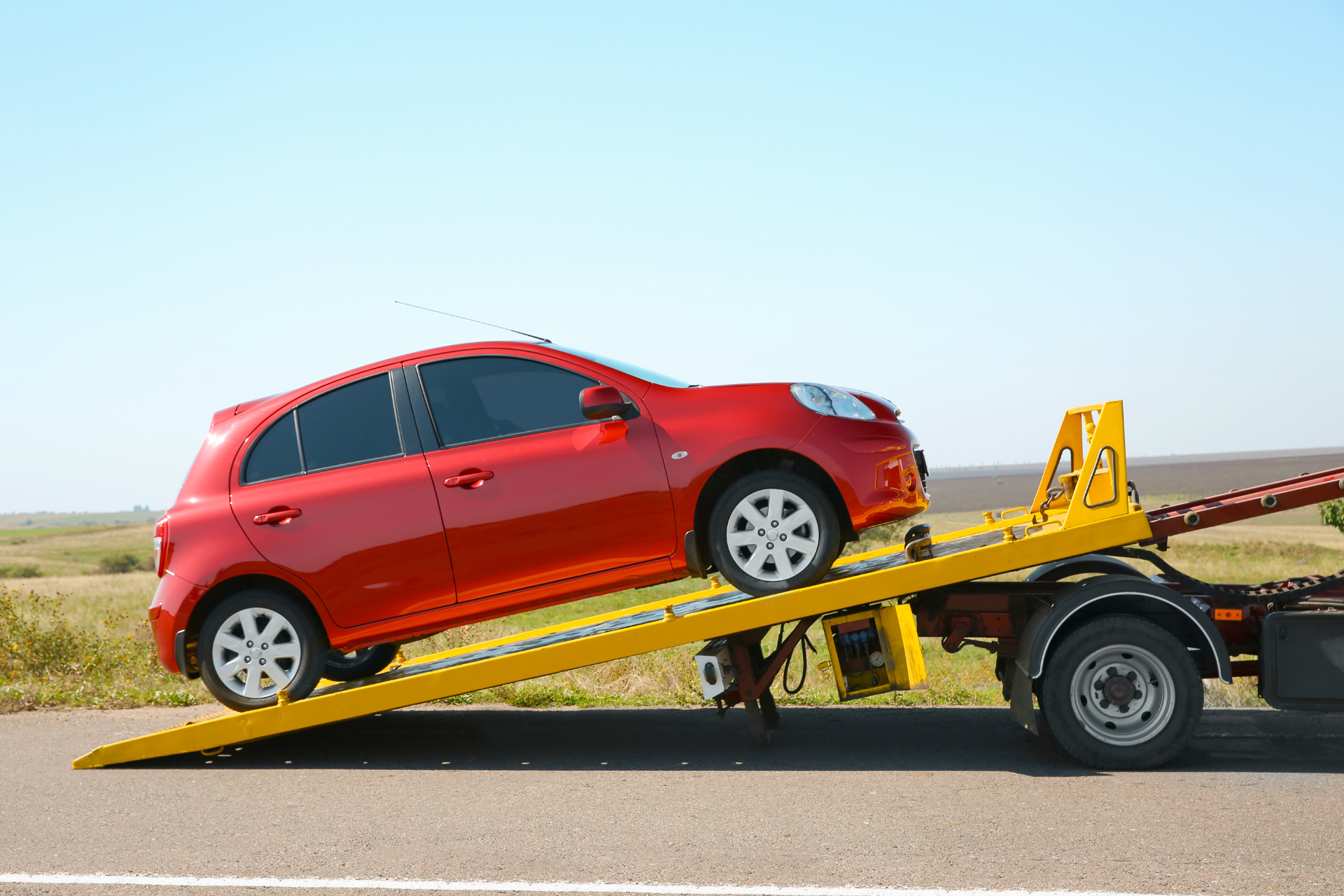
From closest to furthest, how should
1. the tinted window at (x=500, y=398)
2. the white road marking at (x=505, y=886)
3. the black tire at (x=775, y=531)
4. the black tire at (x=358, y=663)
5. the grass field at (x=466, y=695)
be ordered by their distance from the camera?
the white road marking at (x=505, y=886) < the black tire at (x=775, y=531) < the tinted window at (x=500, y=398) < the black tire at (x=358, y=663) < the grass field at (x=466, y=695)

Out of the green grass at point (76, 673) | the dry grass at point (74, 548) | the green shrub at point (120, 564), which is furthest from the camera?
the dry grass at point (74, 548)

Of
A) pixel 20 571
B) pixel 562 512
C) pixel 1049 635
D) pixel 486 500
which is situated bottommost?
pixel 1049 635

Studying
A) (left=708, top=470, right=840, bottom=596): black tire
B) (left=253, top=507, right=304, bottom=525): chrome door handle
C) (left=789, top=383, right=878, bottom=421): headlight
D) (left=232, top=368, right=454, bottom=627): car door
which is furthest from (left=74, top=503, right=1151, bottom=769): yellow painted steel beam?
(left=253, top=507, right=304, bottom=525): chrome door handle

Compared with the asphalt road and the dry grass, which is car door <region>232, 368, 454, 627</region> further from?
the dry grass

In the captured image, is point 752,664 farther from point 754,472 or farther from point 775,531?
point 754,472

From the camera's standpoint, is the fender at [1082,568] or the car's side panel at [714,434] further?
the fender at [1082,568]

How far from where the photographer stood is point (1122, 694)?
5523 mm

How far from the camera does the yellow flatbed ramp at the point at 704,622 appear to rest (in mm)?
5660

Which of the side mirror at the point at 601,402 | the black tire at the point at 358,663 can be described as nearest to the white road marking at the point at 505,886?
the side mirror at the point at 601,402

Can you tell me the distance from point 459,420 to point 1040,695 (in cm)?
353

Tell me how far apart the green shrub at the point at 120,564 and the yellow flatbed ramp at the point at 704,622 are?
64.1 metres

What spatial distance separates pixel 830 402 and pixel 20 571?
70.2m

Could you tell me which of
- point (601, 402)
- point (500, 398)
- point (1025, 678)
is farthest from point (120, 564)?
point (1025, 678)

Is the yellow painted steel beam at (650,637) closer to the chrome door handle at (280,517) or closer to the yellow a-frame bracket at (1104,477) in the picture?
the yellow a-frame bracket at (1104,477)
